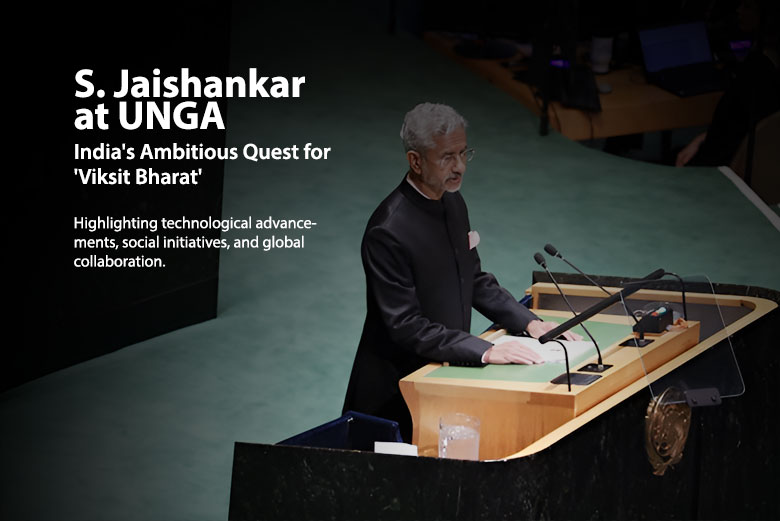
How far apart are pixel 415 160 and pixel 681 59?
535 cm

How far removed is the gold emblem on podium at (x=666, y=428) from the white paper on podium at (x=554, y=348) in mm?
277

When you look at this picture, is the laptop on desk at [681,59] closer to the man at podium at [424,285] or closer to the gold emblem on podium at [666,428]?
the man at podium at [424,285]

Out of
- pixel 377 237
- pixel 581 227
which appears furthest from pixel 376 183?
pixel 377 237

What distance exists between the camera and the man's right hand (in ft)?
11.4

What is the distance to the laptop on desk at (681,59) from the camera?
836cm

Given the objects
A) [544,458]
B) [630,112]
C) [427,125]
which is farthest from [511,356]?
[630,112]

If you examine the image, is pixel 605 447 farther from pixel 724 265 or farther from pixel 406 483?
pixel 724 265

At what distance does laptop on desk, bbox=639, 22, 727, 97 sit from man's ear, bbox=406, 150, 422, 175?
198 inches

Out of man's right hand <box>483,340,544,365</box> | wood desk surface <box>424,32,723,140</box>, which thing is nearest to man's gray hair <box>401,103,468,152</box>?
man's right hand <box>483,340,544,365</box>

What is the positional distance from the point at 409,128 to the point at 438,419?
2.59 ft

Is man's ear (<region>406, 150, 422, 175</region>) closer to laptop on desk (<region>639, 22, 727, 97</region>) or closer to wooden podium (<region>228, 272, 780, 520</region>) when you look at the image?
wooden podium (<region>228, 272, 780, 520</region>)

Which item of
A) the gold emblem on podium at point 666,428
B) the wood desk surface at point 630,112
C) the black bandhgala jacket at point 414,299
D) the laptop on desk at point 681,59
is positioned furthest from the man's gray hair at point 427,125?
the laptop on desk at point 681,59

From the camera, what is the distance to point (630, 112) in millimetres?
8047

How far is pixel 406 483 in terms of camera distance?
3.18 m
